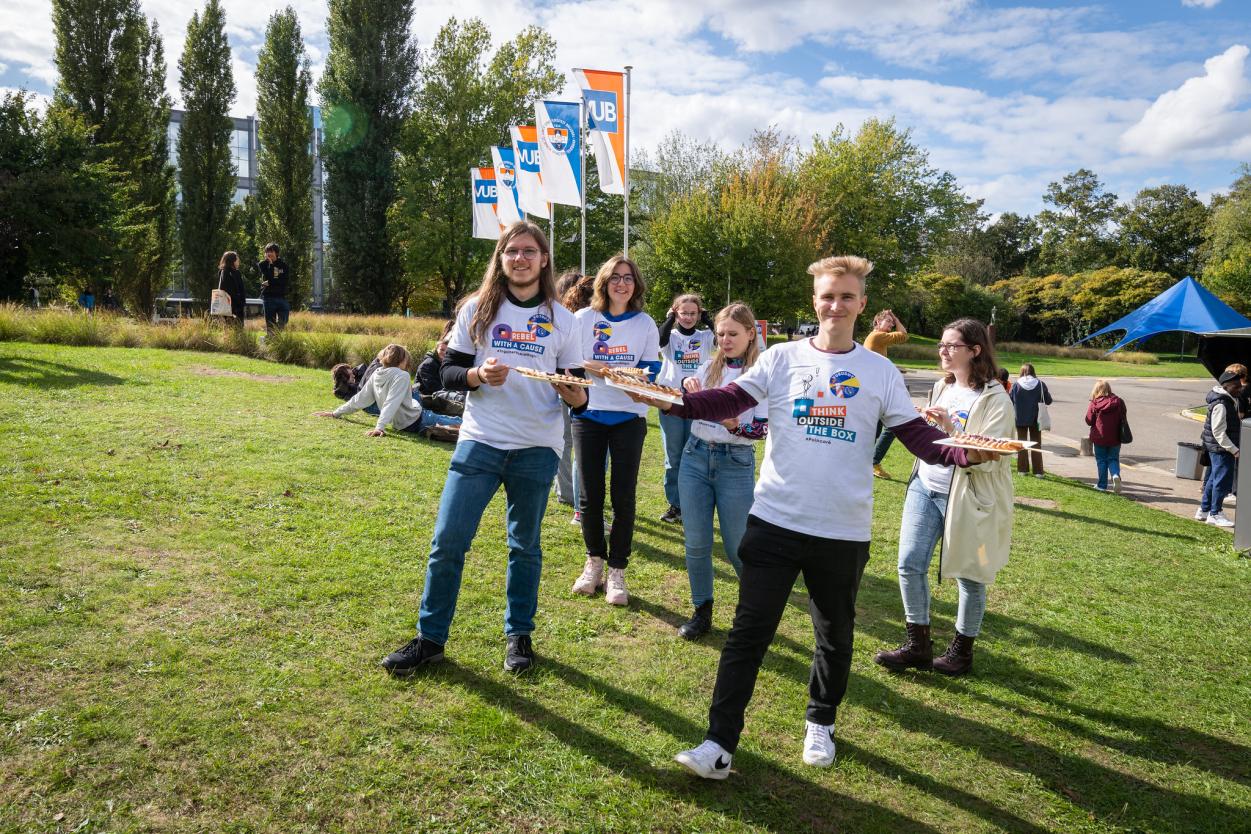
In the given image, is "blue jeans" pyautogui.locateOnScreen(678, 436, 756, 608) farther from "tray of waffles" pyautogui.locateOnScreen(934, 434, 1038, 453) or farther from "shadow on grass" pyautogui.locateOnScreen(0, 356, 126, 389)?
"shadow on grass" pyautogui.locateOnScreen(0, 356, 126, 389)

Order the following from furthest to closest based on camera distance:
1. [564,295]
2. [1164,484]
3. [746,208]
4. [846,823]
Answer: [746,208] < [1164,484] < [564,295] < [846,823]

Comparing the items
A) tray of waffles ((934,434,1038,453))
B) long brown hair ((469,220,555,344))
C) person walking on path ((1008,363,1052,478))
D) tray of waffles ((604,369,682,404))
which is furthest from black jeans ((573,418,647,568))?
person walking on path ((1008,363,1052,478))

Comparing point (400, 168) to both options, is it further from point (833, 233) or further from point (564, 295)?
point (564, 295)

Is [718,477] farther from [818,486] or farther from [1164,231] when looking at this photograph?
[1164,231]

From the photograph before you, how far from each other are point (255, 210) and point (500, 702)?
47170 millimetres

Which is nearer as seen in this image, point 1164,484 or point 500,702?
point 500,702

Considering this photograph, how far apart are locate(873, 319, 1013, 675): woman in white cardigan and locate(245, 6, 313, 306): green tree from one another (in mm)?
35252

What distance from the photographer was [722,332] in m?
4.42

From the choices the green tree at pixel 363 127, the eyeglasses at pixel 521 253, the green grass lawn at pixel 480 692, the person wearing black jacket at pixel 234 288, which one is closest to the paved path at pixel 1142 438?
the green grass lawn at pixel 480 692

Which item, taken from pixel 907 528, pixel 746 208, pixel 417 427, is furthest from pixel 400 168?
pixel 907 528

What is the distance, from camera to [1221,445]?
31.1ft

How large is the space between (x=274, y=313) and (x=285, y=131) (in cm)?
2469

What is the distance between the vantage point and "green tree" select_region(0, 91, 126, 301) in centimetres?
1736

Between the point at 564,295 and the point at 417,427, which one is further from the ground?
the point at 564,295
